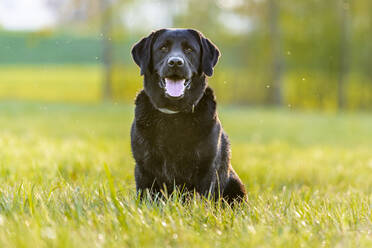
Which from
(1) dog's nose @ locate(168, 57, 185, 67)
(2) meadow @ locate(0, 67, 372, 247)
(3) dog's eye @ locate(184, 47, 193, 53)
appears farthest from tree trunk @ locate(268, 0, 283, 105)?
(1) dog's nose @ locate(168, 57, 185, 67)

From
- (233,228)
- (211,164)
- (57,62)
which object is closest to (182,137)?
(211,164)

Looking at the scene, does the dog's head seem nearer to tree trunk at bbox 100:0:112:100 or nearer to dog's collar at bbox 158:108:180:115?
dog's collar at bbox 158:108:180:115

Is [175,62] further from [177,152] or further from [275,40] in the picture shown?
[275,40]

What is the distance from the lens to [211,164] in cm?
352

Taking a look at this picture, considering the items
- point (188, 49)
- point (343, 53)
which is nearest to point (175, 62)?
point (188, 49)

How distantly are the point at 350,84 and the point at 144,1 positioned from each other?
15.8m

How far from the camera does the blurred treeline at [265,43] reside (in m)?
24.0

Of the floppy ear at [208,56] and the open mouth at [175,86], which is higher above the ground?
the floppy ear at [208,56]

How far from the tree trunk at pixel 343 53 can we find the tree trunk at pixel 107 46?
1259cm

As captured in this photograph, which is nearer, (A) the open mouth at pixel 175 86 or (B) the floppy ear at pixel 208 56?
(A) the open mouth at pixel 175 86

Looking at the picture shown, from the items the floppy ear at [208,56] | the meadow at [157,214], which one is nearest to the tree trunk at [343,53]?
the meadow at [157,214]

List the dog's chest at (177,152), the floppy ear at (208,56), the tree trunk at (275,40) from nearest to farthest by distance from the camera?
1. the dog's chest at (177,152)
2. the floppy ear at (208,56)
3. the tree trunk at (275,40)

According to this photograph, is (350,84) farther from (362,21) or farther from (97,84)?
(97,84)

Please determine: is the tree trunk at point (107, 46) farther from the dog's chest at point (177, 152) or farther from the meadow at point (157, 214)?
the dog's chest at point (177, 152)
